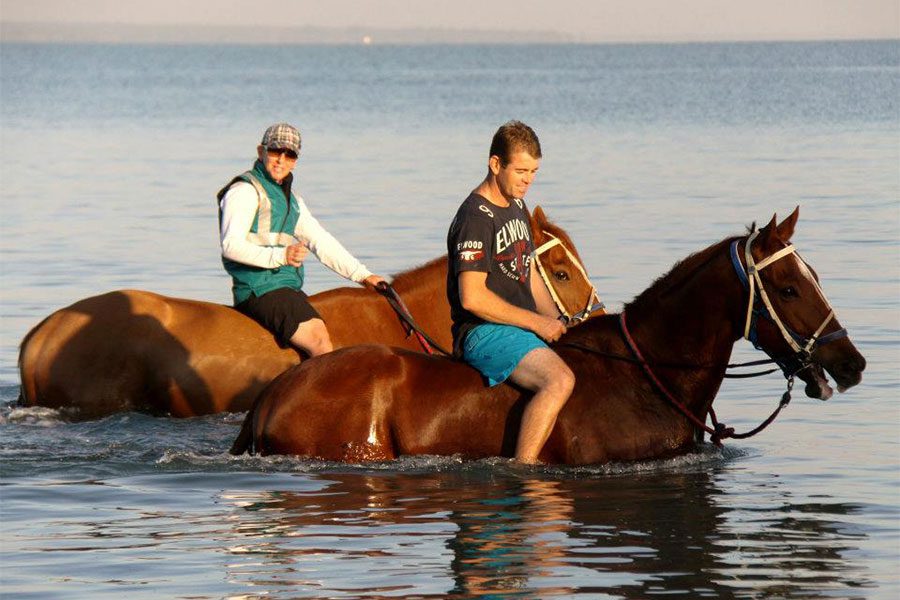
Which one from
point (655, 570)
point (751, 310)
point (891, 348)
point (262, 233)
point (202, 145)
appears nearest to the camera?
point (655, 570)

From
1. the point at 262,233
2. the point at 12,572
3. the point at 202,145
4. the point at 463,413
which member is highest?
the point at 202,145

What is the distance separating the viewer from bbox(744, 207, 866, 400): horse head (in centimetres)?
1000

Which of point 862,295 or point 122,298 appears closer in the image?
point 122,298

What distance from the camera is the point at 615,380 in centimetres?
1047

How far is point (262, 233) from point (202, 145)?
40.5 metres

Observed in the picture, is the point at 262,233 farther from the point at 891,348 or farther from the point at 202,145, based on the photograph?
the point at 202,145

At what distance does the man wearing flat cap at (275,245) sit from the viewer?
12.3 metres

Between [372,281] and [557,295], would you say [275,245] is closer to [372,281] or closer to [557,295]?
[372,281]

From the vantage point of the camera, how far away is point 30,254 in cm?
2566

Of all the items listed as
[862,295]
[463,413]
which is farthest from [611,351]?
[862,295]

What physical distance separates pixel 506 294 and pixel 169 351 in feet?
12.6

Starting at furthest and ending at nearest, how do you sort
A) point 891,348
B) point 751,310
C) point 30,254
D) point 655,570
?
point 30,254
point 891,348
point 751,310
point 655,570

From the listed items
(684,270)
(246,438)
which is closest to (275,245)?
(246,438)

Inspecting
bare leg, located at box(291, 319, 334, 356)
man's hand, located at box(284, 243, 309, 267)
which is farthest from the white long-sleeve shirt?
bare leg, located at box(291, 319, 334, 356)
